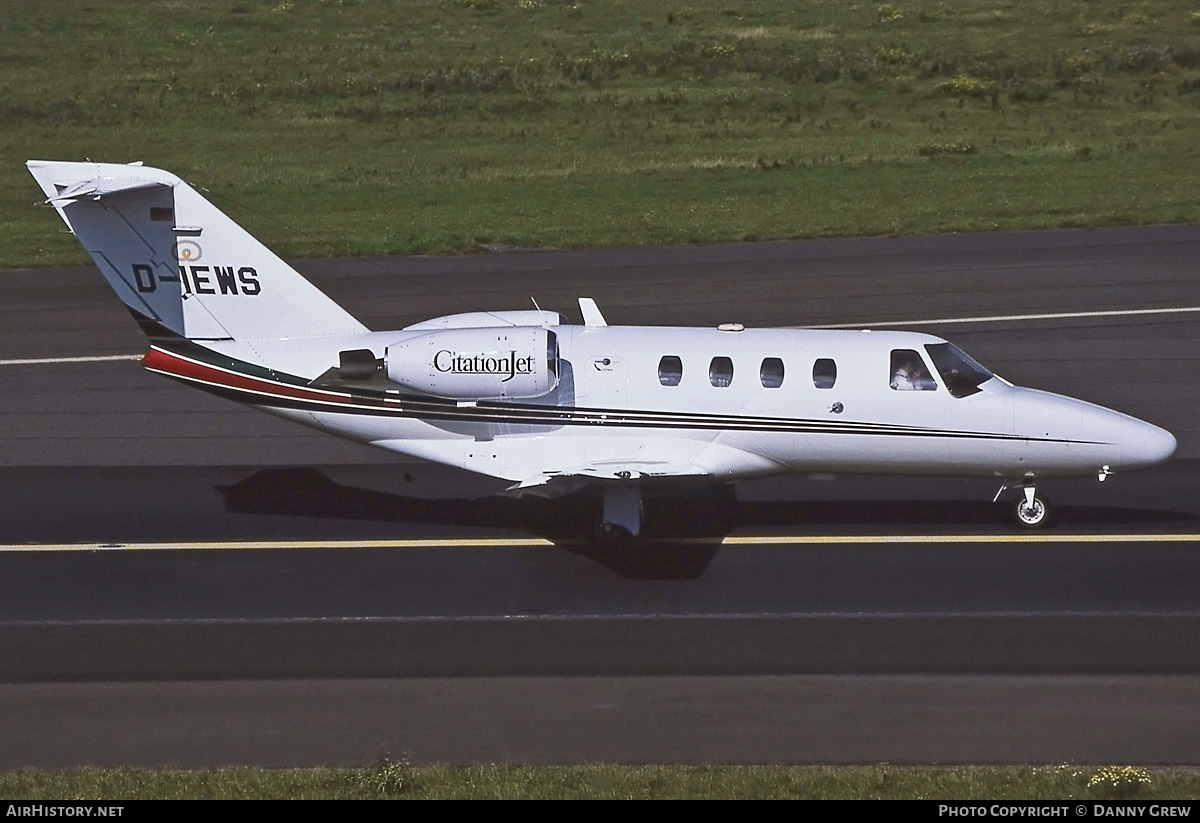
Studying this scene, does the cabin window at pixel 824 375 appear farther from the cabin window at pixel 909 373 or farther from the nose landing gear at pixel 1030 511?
the nose landing gear at pixel 1030 511

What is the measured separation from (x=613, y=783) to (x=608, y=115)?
41.1m

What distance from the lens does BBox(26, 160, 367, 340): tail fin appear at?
19.6m

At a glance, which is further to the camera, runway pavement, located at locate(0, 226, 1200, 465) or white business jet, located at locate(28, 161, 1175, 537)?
runway pavement, located at locate(0, 226, 1200, 465)

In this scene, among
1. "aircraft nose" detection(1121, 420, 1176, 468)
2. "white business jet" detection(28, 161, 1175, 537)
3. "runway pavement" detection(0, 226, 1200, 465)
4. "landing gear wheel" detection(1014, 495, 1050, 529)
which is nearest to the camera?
"white business jet" detection(28, 161, 1175, 537)

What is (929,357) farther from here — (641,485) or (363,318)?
(363,318)

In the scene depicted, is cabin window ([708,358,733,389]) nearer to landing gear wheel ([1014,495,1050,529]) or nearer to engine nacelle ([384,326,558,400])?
engine nacelle ([384,326,558,400])

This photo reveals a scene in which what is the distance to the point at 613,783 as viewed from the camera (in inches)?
525

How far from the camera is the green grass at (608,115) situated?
38219mm

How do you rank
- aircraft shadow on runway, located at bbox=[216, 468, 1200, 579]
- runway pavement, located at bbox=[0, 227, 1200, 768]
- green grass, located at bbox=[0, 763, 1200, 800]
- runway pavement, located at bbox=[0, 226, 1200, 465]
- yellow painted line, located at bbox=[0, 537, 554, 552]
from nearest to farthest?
green grass, located at bbox=[0, 763, 1200, 800], runway pavement, located at bbox=[0, 227, 1200, 768], yellow painted line, located at bbox=[0, 537, 554, 552], aircraft shadow on runway, located at bbox=[216, 468, 1200, 579], runway pavement, located at bbox=[0, 226, 1200, 465]

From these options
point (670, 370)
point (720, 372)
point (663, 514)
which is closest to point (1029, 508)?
point (720, 372)

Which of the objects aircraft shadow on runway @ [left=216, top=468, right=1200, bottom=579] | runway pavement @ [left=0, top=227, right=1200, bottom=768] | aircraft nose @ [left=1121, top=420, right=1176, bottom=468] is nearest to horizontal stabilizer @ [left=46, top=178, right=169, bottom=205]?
runway pavement @ [left=0, top=227, right=1200, bottom=768]

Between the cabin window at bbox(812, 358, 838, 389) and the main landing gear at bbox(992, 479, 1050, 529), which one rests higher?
the cabin window at bbox(812, 358, 838, 389)

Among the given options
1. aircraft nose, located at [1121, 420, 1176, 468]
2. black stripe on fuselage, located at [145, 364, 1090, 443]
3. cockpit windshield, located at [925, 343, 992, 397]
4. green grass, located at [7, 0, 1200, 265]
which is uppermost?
green grass, located at [7, 0, 1200, 265]

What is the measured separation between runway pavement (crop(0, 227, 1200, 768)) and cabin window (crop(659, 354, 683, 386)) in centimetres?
212
